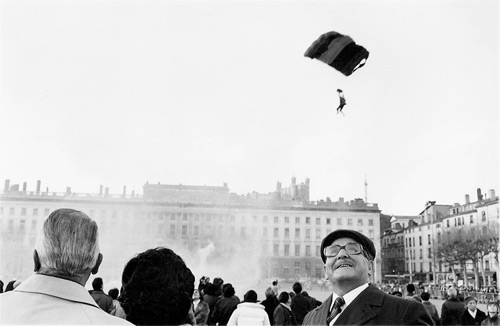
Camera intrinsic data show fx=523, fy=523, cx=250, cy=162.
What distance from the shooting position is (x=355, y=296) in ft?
11.0

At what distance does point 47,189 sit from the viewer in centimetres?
10069

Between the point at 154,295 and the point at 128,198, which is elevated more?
the point at 128,198

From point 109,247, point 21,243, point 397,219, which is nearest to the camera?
point 109,247

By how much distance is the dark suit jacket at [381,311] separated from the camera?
3.00 m

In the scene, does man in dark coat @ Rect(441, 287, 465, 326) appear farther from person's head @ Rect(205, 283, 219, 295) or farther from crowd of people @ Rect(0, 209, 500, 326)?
crowd of people @ Rect(0, 209, 500, 326)

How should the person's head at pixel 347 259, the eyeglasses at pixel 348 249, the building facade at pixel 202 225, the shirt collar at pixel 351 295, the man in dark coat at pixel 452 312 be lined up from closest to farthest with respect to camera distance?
the shirt collar at pixel 351 295, the person's head at pixel 347 259, the eyeglasses at pixel 348 249, the man in dark coat at pixel 452 312, the building facade at pixel 202 225

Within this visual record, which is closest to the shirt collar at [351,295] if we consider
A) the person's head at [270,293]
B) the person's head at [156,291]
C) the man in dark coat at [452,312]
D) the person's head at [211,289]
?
the person's head at [156,291]

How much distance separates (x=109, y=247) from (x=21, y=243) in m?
18.1

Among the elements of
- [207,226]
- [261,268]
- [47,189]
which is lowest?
[261,268]

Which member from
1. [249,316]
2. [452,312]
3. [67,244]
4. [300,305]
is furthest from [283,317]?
[67,244]

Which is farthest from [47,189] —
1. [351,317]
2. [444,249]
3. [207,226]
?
[351,317]

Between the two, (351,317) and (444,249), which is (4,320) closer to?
(351,317)

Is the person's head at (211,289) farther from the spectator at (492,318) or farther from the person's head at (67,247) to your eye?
the person's head at (67,247)

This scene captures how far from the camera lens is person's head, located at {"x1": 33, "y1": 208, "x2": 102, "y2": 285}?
224 cm
